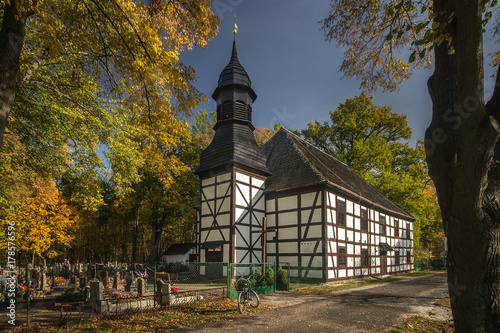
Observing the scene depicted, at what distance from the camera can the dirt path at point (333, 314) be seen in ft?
25.4

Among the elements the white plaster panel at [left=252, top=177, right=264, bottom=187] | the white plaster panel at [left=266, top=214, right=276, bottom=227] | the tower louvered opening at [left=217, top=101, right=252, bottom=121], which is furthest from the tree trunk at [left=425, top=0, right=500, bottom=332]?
the tower louvered opening at [left=217, top=101, right=252, bottom=121]

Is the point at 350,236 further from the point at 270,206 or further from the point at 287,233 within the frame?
the point at 270,206

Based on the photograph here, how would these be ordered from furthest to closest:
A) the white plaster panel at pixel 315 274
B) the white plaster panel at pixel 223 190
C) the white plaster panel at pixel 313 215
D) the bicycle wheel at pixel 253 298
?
the white plaster panel at pixel 223 190 → the white plaster panel at pixel 313 215 → the white plaster panel at pixel 315 274 → the bicycle wheel at pixel 253 298

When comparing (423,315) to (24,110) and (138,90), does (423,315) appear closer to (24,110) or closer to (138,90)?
(138,90)

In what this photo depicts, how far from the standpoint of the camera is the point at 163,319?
27.9ft

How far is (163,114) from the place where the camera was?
7.79 m

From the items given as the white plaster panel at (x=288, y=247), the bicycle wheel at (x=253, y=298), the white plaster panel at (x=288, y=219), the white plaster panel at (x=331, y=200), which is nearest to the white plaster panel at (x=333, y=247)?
the white plaster panel at (x=288, y=247)

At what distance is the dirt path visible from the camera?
25.4ft

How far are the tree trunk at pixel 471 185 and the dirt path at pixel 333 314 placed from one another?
2.92 meters

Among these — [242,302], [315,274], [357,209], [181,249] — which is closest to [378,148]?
[357,209]

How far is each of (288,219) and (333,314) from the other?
1020 cm

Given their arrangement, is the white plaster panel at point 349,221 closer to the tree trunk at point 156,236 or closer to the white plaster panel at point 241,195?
the white plaster panel at point 241,195

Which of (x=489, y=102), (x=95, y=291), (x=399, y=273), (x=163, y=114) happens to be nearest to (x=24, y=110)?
(x=163, y=114)

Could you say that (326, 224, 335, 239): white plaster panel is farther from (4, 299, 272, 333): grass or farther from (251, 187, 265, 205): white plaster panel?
(4, 299, 272, 333): grass
